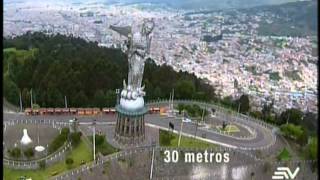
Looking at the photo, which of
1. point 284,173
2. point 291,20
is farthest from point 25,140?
point 291,20

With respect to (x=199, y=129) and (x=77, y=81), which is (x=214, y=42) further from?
(x=199, y=129)

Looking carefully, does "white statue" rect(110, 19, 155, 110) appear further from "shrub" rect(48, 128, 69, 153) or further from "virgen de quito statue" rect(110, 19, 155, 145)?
"shrub" rect(48, 128, 69, 153)

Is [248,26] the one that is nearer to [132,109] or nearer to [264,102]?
[264,102]

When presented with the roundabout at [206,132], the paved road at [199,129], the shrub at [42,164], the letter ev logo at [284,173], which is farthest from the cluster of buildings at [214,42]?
the shrub at [42,164]

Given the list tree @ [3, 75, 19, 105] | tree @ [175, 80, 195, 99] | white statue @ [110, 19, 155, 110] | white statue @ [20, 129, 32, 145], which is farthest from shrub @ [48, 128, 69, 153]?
tree @ [175, 80, 195, 99]

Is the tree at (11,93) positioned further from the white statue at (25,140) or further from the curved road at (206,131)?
the white statue at (25,140)

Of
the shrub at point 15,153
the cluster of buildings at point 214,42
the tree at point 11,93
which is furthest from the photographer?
the cluster of buildings at point 214,42

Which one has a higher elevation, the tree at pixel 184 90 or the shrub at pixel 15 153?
the tree at pixel 184 90

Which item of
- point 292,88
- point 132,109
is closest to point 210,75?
point 292,88
